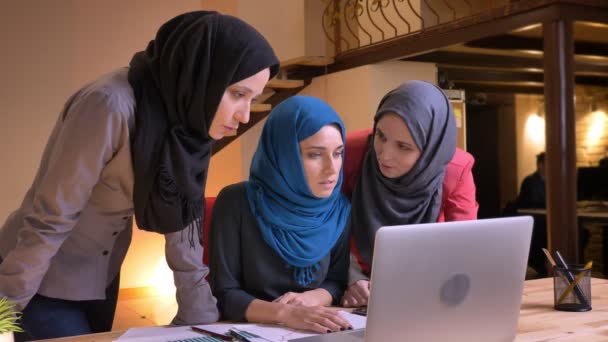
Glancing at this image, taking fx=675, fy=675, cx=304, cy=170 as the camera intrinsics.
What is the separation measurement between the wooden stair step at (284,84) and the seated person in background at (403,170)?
368 centimetres

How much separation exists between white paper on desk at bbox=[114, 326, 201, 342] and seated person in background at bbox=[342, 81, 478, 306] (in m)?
0.60

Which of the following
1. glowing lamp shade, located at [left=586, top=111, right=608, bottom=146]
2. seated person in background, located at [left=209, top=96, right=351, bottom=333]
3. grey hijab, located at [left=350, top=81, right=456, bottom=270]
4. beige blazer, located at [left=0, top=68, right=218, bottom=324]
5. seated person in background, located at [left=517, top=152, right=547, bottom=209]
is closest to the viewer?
beige blazer, located at [left=0, top=68, right=218, bottom=324]

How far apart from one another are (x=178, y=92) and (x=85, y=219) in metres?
0.37

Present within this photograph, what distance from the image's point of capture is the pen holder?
5.77 feet

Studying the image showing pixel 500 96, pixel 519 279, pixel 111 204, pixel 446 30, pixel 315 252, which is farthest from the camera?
pixel 500 96

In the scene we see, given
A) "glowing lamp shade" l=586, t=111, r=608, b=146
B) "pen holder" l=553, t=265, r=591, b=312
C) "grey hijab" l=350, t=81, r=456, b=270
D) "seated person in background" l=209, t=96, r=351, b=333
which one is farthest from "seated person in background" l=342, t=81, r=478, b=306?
"glowing lamp shade" l=586, t=111, r=608, b=146

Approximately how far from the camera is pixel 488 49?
6.27 metres

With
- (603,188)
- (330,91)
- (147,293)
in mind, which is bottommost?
(147,293)

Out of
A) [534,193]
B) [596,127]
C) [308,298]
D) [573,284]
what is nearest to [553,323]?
[573,284]

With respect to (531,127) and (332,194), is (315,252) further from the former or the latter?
(531,127)

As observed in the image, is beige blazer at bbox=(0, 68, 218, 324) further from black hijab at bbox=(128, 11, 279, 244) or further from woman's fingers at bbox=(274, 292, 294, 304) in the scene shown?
woman's fingers at bbox=(274, 292, 294, 304)

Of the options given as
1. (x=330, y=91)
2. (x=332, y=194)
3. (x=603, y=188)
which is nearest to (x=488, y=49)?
(x=330, y=91)

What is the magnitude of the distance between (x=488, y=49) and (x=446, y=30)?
1589 millimetres

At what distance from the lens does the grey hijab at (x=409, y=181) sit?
6.79 ft
